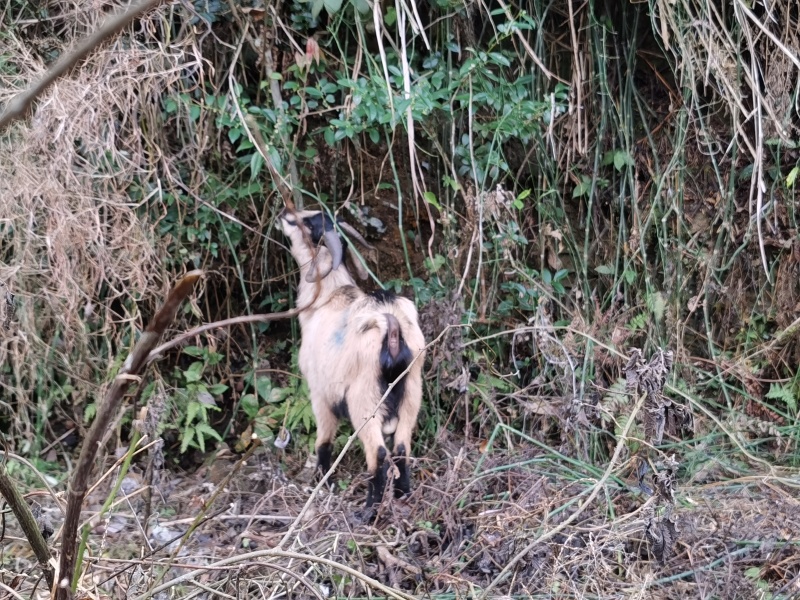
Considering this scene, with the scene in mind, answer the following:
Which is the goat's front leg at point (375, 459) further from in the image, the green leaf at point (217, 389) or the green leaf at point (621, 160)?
the green leaf at point (621, 160)

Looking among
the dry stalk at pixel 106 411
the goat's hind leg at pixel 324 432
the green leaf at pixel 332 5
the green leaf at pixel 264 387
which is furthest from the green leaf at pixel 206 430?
the dry stalk at pixel 106 411

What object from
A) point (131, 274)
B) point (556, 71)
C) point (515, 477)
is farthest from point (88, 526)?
point (556, 71)

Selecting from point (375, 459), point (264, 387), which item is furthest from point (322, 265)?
point (375, 459)

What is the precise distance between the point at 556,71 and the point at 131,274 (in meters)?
2.55

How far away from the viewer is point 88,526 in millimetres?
1792

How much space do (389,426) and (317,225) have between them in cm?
106

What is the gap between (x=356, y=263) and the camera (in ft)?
15.4

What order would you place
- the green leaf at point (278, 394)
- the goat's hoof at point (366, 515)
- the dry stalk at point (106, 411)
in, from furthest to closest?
1. the green leaf at point (278, 394)
2. the goat's hoof at point (366, 515)
3. the dry stalk at point (106, 411)

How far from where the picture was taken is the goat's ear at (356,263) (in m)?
4.63

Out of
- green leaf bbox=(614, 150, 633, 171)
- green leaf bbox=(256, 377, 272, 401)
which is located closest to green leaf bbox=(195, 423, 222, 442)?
green leaf bbox=(256, 377, 272, 401)

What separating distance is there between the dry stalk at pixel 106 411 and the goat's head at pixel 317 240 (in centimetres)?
242

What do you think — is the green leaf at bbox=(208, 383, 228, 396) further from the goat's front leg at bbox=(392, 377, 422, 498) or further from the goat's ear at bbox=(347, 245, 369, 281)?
the goat's front leg at bbox=(392, 377, 422, 498)

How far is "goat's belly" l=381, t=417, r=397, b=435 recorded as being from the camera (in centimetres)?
408

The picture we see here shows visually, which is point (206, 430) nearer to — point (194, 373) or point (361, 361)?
point (194, 373)
